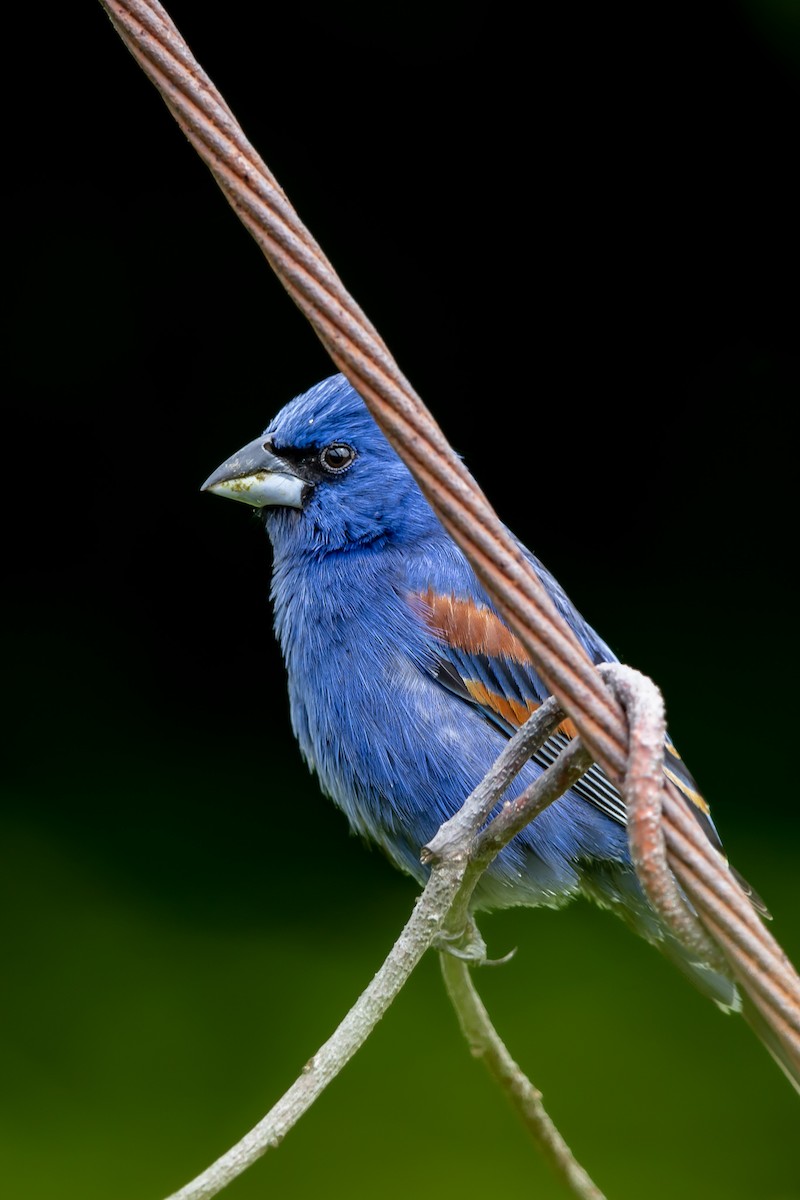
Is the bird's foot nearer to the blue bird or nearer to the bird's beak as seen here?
the blue bird

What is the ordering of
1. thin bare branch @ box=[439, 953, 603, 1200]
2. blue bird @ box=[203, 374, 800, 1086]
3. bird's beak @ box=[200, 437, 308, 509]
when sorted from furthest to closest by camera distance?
1. bird's beak @ box=[200, 437, 308, 509]
2. blue bird @ box=[203, 374, 800, 1086]
3. thin bare branch @ box=[439, 953, 603, 1200]

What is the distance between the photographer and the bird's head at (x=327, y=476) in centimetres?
242

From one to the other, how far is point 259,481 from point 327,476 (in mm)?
129

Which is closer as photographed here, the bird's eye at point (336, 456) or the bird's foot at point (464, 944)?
the bird's foot at point (464, 944)

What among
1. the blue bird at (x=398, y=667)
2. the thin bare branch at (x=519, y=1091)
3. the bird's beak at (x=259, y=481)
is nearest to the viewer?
the thin bare branch at (x=519, y=1091)

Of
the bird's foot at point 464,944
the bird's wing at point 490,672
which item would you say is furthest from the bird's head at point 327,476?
the bird's foot at point 464,944

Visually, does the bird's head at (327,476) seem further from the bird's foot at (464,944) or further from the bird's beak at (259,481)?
the bird's foot at (464,944)

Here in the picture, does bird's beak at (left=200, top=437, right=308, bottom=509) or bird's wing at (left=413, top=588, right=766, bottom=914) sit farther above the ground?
bird's beak at (left=200, top=437, right=308, bottom=509)

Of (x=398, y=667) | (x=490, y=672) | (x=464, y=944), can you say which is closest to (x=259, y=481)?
(x=398, y=667)

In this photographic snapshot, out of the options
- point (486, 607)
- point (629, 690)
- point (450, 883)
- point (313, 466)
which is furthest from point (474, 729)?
point (629, 690)

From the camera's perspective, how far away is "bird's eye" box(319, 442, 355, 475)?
2.44 m

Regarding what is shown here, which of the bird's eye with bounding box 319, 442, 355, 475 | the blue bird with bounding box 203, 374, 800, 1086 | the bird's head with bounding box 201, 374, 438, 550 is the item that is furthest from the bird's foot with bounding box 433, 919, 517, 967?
the bird's eye with bounding box 319, 442, 355, 475

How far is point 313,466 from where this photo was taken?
2.45 meters

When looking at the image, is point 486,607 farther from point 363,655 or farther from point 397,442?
point 397,442
